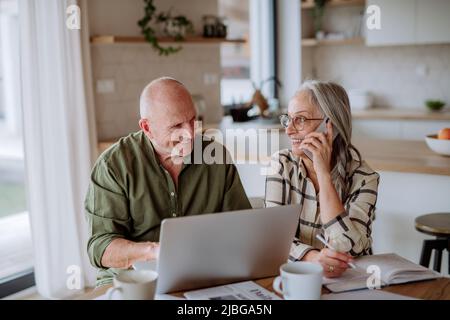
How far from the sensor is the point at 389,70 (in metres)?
5.50

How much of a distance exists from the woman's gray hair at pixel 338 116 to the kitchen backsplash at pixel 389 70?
361cm

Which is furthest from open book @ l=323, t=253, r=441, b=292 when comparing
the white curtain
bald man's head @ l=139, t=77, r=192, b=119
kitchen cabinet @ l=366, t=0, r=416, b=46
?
kitchen cabinet @ l=366, t=0, r=416, b=46

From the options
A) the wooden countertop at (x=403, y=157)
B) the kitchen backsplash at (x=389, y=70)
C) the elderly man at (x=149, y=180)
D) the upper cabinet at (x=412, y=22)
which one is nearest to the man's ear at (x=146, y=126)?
the elderly man at (x=149, y=180)

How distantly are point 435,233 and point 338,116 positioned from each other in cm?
95

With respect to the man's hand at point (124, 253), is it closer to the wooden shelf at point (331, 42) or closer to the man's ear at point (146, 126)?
the man's ear at point (146, 126)

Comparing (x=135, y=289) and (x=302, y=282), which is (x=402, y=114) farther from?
(x=135, y=289)

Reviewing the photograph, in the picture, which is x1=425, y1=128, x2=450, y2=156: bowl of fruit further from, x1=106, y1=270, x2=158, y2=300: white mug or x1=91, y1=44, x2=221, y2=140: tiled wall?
x1=106, y1=270, x2=158, y2=300: white mug

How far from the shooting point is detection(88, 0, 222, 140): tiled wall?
3658 mm

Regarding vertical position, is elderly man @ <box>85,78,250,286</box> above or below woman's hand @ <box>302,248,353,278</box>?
above

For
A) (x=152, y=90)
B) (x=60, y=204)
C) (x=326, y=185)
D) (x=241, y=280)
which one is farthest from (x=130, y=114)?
(x=241, y=280)

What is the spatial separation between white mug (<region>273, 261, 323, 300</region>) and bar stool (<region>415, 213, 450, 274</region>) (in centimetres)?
144

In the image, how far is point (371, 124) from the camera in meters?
5.03
